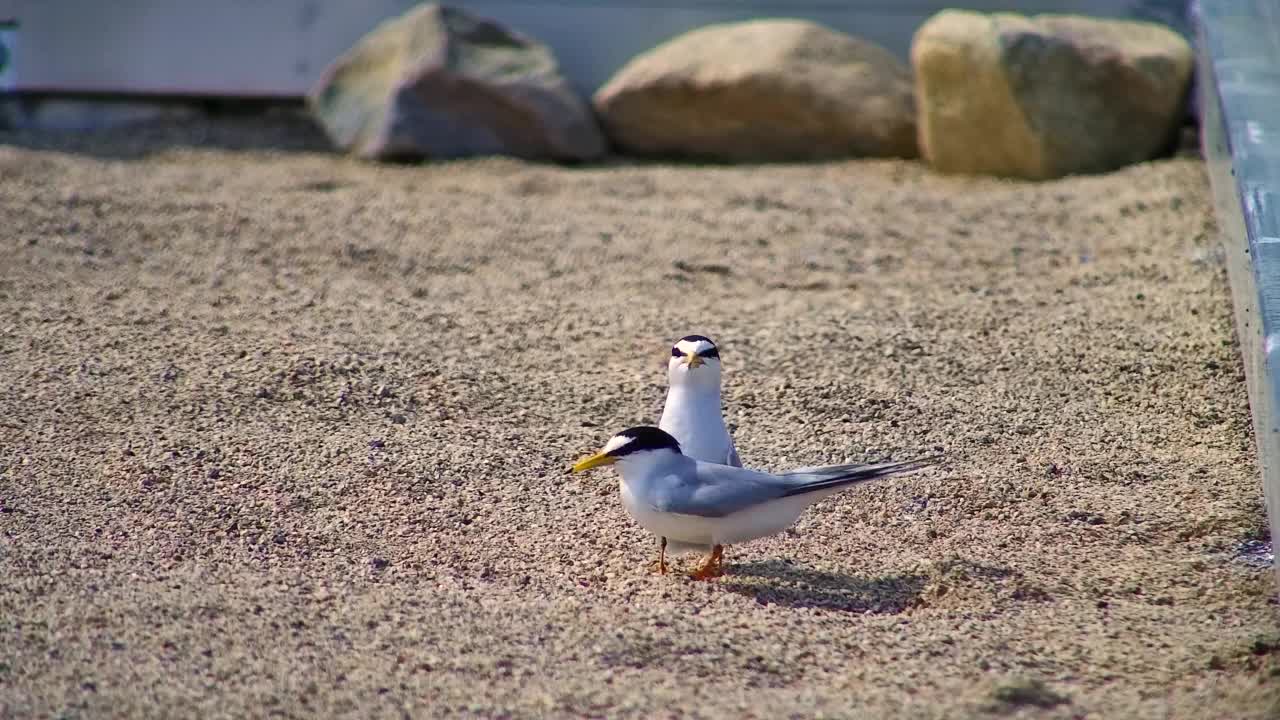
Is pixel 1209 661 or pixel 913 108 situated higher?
pixel 1209 661

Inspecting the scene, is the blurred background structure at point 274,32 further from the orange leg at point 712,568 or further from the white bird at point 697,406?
the orange leg at point 712,568

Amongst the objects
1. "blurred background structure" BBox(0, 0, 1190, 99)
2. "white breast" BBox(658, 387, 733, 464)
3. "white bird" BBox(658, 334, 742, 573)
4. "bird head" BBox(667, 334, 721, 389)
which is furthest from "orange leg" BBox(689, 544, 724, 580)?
"blurred background structure" BBox(0, 0, 1190, 99)

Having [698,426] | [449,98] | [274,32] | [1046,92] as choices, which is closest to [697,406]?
[698,426]

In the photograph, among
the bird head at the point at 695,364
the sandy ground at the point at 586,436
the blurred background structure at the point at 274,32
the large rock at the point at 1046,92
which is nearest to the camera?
the sandy ground at the point at 586,436

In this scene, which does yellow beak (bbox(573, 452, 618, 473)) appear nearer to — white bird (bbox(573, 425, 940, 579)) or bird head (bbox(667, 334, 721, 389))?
white bird (bbox(573, 425, 940, 579))

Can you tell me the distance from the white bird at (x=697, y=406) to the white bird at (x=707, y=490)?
0.75 ft

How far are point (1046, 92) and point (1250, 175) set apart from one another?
7.09 feet

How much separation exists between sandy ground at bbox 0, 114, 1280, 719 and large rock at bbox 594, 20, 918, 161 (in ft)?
0.81

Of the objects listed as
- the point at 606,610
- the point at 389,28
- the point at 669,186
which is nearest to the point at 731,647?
the point at 606,610

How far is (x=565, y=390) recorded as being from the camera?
16.3 feet

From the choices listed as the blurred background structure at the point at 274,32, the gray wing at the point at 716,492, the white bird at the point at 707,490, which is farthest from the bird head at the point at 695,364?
the blurred background structure at the point at 274,32

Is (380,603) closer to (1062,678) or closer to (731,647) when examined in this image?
(731,647)

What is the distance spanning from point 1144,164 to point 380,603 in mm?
4547

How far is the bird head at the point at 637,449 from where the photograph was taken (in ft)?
12.2
